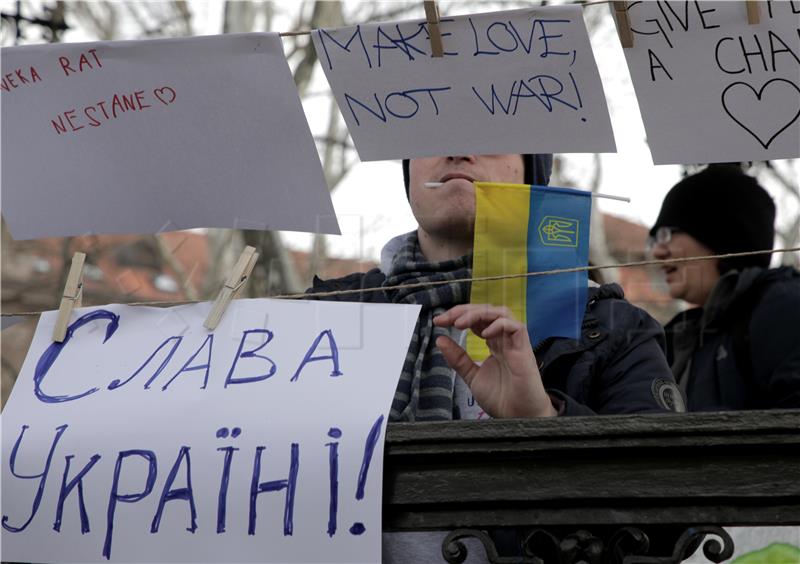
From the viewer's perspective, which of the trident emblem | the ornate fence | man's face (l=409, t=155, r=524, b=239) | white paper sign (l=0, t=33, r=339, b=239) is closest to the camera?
the ornate fence

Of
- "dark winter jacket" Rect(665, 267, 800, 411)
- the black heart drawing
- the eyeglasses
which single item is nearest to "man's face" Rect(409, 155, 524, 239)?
the black heart drawing

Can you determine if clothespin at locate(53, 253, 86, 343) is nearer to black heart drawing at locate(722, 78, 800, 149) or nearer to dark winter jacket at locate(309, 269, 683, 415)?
dark winter jacket at locate(309, 269, 683, 415)

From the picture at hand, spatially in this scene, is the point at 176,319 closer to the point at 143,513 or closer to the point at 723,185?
the point at 143,513

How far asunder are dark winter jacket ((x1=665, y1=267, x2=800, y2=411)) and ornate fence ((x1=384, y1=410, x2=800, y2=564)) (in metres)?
1.11

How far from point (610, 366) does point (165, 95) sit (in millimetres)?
1111

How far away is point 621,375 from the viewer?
282 cm

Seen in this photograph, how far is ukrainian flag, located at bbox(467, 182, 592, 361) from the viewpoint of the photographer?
2754 mm

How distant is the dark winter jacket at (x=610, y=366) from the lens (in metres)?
2.77

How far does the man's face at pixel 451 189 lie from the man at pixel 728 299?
3.00 ft

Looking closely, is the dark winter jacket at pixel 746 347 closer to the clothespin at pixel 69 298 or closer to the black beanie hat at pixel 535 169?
the black beanie hat at pixel 535 169

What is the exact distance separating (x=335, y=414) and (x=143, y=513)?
1.33 feet

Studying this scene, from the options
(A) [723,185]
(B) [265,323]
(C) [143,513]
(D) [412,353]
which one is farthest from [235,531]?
(A) [723,185]

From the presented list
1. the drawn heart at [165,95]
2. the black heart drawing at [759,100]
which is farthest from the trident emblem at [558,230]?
the drawn heart at [165,95]

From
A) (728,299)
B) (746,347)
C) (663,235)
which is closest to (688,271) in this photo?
(663,235)
